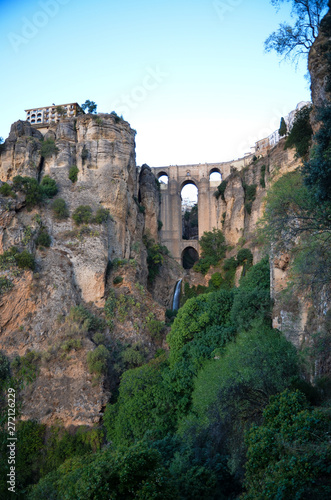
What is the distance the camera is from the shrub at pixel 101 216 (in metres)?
35.1

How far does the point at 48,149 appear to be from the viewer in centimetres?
3844

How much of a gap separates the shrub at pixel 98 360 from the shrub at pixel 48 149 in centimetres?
1756

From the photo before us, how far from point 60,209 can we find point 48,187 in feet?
8.02

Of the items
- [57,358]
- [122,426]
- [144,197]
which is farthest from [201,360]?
[144,197]

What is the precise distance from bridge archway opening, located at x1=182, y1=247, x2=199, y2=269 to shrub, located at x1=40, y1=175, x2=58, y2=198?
62.8 feet

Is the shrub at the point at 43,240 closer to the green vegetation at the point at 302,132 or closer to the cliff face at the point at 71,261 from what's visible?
the cliff face at the point at 71,261

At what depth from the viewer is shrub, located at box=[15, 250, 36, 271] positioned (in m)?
30.6

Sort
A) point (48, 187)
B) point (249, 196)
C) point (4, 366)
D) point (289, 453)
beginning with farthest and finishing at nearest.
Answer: point (249, 196) < point (48, 187) < point (4, 366) < point (289, 453)

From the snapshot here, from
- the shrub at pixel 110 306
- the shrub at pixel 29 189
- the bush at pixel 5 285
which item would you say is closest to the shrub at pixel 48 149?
the shrub at pixel 29 189

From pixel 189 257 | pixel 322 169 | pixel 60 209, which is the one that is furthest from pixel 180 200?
pixel 322 169

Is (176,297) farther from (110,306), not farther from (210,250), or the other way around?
(110,306)

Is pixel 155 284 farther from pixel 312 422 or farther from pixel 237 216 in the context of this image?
pixel 312 422

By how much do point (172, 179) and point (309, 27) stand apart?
34713 millimetres

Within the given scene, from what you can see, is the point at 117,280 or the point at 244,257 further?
the point at 244,257
